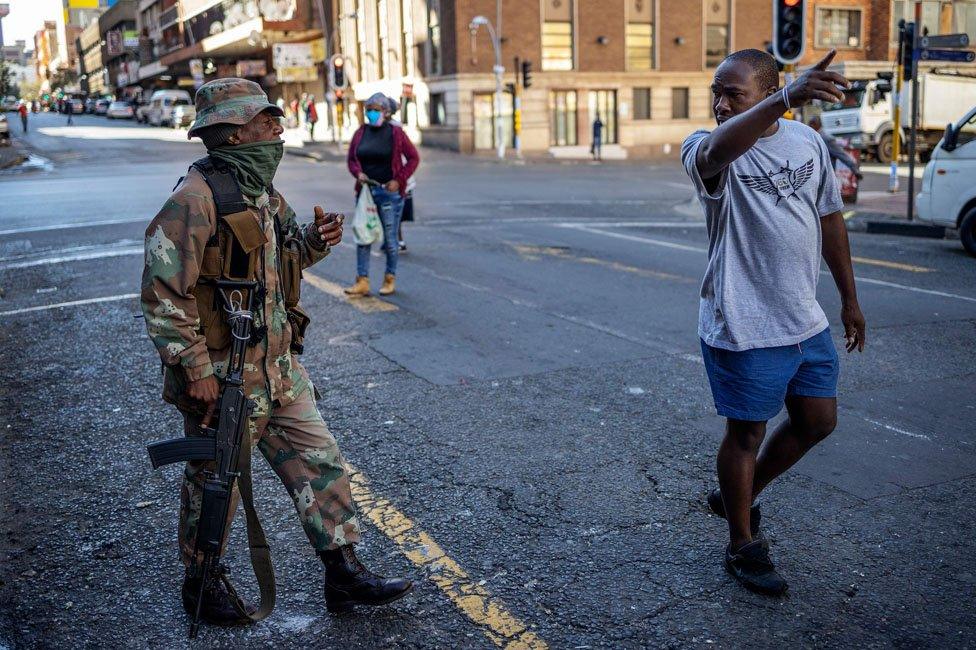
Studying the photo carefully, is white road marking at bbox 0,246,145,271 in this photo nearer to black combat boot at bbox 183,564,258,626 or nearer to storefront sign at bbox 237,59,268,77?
black combat boot at bbox 183,564,258,626

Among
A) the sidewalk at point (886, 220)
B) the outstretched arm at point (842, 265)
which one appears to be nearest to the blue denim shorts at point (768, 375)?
the outstretched arm at point (842, 265)

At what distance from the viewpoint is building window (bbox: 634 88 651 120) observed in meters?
46.0

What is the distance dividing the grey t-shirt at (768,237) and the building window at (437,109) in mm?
41009

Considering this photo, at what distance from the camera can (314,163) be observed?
108 ft

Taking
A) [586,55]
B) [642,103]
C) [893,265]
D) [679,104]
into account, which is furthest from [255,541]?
[679,104]

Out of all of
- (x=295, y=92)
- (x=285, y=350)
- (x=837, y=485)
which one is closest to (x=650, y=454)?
(x=837, y=485)

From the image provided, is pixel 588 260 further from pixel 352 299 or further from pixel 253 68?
pixel 253 68

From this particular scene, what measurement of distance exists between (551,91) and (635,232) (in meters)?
30.5

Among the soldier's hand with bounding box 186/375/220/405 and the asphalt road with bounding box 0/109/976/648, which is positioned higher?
the soldier's hand with bounding box 186/375/220/405

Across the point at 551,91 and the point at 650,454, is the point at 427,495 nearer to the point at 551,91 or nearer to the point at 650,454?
the point at 650,454

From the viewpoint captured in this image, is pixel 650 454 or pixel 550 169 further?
pixel 550 169

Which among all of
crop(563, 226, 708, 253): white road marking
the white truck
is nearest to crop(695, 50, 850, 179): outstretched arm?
crop(563, 226, 708, 253): white road marking

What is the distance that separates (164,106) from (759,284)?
6170 cm

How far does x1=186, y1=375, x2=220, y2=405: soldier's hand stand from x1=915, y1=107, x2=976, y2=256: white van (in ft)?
37.0
